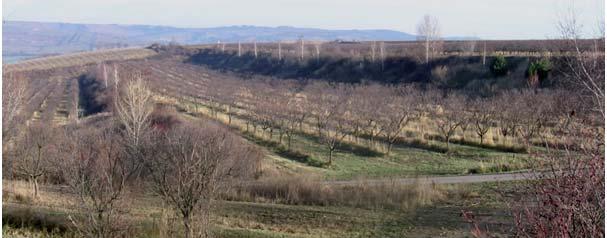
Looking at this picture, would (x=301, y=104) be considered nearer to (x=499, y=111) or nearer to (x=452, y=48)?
(x=499, y=111)

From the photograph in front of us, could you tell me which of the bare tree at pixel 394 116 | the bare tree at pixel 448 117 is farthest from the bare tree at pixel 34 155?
the bare tree at pixel 448 117

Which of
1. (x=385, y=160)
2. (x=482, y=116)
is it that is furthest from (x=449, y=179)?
(x=482, y=116)

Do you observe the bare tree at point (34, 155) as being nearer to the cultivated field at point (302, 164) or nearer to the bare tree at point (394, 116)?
the cultivated field at point (302, 164)

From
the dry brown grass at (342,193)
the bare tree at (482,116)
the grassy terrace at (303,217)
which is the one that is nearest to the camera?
the grassy terrace at (303,217)

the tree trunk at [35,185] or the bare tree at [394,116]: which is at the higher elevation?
the bare tree at [394,116]

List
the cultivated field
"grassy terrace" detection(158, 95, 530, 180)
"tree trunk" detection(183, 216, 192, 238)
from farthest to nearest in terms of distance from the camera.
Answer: "grassy terrace" detection(158, 95, 530, 180) < the cultivated field < "tree trunk" detection(183, 216, 192, 238)

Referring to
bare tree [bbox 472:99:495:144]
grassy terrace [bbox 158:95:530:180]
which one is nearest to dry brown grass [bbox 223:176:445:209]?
grassy terrace [bbox 158:95:530:180]

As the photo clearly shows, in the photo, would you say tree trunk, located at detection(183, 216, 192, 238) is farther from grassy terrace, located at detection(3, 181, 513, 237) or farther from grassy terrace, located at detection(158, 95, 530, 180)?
grassy terrace, located at detection(158, 95, 530, 180)

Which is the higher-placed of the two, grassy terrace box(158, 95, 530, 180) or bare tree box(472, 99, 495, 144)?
bare tree box(472, 99, 495, 144)

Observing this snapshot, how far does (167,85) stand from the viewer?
64188 millimetres

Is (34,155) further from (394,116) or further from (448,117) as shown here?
(448,117)

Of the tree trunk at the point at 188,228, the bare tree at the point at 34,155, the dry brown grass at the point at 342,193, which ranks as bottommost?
the dry brown grass at the point at 342,193

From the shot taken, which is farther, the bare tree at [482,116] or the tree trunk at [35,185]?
the bare tree at [482,116]

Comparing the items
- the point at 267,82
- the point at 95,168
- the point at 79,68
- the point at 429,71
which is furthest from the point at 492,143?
the point at 79,68
